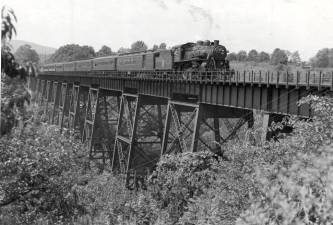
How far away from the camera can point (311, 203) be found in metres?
5.72

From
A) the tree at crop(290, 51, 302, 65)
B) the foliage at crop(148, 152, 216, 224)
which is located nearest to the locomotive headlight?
the foliage at crop(148, 152, 216, 224)

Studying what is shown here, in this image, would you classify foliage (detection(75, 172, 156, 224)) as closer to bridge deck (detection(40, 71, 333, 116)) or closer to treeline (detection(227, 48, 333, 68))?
bridge deck (detection(40, 71, 333, 116))

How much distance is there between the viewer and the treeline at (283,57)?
84.4 meters

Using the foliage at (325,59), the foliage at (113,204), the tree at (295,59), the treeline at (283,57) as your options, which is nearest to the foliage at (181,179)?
the foliage at (113,204)

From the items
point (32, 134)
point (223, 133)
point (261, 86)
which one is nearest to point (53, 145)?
point (32, 134)

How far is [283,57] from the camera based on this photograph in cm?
8225

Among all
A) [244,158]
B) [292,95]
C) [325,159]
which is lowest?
[244,158]

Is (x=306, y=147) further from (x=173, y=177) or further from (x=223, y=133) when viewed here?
(x=223, y=133)

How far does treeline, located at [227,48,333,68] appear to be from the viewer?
84450 millimetres

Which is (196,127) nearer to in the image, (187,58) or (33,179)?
(187,58)

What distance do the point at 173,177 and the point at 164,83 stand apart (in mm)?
8224

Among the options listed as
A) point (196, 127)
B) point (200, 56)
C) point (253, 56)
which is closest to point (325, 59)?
point (253, 56)

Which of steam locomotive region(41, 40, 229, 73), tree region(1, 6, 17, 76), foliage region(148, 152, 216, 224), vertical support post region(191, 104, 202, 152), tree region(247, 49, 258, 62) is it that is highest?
tree region(247, 49, 258, 62)

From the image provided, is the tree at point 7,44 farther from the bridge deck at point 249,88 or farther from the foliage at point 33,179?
the bridge deck at point 249,88
